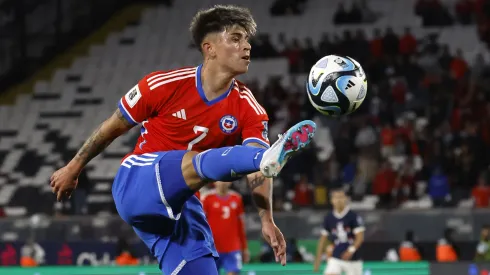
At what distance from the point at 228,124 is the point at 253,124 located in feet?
0.49

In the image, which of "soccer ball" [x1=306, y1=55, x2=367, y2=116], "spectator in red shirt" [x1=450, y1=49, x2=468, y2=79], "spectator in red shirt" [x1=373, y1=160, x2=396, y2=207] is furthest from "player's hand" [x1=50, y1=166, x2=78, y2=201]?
"spectator in red shirt" [x1=450, y1=49, x2=468, y2=79]

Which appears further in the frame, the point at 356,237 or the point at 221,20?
the point at 356,237

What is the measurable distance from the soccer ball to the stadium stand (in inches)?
404

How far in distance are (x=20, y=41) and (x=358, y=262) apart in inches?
566

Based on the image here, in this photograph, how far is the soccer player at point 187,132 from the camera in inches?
214

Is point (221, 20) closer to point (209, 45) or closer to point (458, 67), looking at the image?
point (209, 45)

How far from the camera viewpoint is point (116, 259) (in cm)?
1439

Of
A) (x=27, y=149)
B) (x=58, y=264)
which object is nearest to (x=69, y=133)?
(x=27, y=149)

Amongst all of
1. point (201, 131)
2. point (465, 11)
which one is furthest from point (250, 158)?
point (465, 11)

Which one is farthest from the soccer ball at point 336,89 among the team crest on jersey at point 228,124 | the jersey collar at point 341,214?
the jersey collar at point 341,214

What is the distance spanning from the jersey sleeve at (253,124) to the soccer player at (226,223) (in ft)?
19.8

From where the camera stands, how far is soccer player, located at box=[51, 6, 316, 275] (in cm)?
545

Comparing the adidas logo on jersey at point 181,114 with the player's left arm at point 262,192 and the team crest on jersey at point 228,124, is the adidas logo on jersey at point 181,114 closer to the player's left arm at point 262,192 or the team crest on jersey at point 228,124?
the team crest on jersey at point 228,124

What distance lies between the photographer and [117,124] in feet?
18.3
